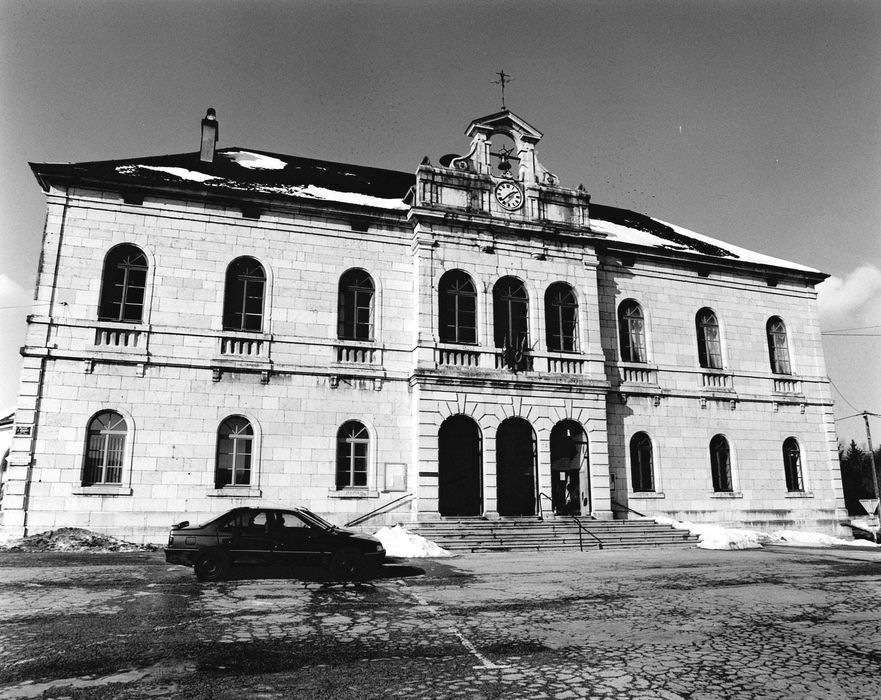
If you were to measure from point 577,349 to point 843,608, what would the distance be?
12914mm

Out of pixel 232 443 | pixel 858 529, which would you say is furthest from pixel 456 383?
pixel 858 529

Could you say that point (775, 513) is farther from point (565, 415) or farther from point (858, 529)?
point (565, 415)

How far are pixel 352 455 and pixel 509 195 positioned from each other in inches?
397

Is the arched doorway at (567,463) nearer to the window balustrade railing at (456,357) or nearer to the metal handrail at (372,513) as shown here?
the window balustrade railing at (456,357)

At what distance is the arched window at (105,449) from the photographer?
1706 cm

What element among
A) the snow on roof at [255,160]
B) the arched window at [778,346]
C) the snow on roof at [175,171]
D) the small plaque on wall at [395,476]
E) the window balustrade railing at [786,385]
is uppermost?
the snow on roof at [255,160]

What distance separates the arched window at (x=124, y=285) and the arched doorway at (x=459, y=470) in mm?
9636

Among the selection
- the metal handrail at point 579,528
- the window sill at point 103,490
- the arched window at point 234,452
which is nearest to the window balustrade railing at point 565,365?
the metal handrail at point 579,528

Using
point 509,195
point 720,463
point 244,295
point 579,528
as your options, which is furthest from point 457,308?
point 720,463

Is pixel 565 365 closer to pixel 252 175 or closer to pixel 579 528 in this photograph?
pixel 579 528

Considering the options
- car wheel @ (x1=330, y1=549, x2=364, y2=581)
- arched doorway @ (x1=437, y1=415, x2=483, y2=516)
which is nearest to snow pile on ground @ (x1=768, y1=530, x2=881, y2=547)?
arched doorway @ (x1=437, y1=415, x2=483, y2=516)

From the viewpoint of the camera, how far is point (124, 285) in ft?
60.2

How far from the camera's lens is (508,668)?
6328 millimetres

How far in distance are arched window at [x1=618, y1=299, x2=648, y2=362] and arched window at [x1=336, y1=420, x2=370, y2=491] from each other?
9868mm
